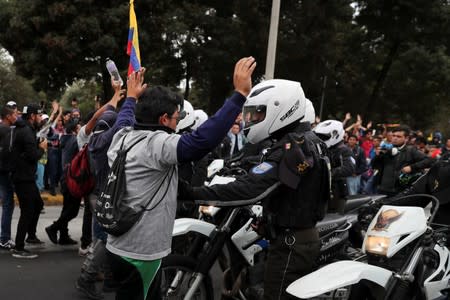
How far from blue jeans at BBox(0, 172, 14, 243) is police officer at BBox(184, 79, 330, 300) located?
165 inches

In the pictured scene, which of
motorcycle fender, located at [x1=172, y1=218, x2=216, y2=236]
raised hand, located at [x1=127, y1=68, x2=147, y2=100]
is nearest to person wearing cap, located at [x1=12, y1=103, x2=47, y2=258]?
motorcycle fender, located at [x1=172, y1=218, x2=216, y2=236]

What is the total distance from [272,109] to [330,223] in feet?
4.82

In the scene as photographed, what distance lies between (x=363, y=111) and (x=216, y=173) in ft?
82.6

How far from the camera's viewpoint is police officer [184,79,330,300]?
9.23 ft

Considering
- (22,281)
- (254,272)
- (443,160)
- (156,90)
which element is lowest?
(22,281)

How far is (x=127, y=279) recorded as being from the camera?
271 cm

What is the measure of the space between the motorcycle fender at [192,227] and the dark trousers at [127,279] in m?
1.07

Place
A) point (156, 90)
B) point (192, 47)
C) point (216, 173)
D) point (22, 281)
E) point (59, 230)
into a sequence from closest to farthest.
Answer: point (156, 90) → point (216, 173) → point (22, 281) → point (59, 230) → point (192, 47)

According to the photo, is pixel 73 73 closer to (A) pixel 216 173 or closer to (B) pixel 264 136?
(A) pixel 216 173

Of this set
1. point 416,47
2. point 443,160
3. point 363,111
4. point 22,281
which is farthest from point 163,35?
point 363,111

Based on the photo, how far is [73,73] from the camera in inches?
581

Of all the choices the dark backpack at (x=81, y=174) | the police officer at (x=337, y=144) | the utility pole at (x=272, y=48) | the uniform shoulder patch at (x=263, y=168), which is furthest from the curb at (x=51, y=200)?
the uniform shoulder patch at (x=263, y=168)

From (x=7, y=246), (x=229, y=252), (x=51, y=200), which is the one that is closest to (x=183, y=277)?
(x=229, y=252)

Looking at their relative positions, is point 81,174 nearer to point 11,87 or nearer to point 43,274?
point 43,274
